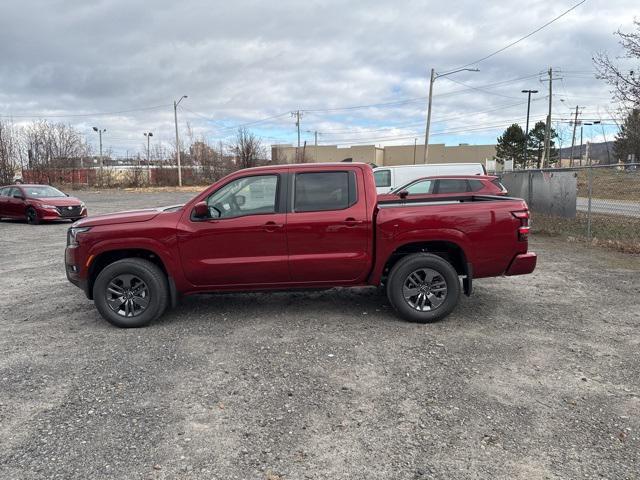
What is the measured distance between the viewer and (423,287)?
17.6ft

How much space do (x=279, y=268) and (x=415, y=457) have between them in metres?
2.77

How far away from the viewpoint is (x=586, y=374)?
4.07 meters

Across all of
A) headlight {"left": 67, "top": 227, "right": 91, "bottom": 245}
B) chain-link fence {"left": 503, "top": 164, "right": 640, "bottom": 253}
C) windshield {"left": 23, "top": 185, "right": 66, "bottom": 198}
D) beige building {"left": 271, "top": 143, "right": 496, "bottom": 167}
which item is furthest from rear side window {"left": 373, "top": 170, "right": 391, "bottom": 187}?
beige building {"left": 271, "top": 143, "right": 496, "bottom": 167}

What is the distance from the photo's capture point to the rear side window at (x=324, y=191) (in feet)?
17.5

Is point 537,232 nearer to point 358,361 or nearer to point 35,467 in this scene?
point 358,361

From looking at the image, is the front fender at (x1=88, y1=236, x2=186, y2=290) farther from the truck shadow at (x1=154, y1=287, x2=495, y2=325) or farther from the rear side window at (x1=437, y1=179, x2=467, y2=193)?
the rear side window at (x1=437, y1=179, x2=467, y2=193)

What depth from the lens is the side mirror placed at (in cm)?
517

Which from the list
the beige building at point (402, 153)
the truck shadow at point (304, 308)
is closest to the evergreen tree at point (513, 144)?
the beige building at point (402, 153)

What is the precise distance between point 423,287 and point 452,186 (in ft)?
25.7

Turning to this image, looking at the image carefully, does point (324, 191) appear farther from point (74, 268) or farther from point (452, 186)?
point (452, 186)

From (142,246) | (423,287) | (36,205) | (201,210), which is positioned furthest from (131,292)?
(36,205)

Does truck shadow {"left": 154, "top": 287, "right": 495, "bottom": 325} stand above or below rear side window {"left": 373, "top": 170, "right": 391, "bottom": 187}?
below

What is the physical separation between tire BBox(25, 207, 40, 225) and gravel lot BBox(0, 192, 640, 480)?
12552 mm

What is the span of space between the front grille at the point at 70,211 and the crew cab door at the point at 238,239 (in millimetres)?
14470
